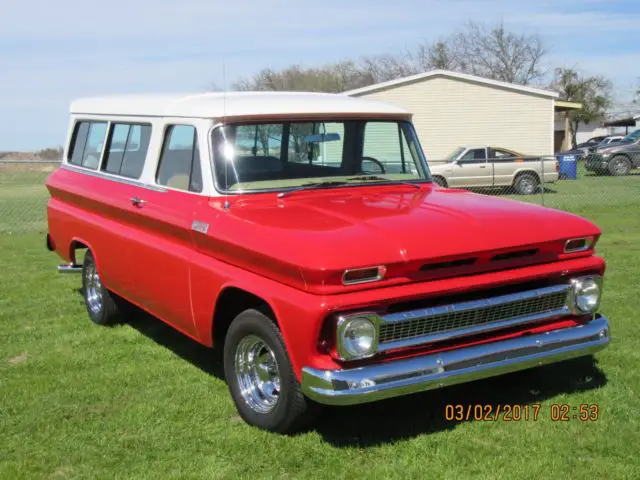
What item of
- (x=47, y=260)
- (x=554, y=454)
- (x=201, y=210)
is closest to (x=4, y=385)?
(x=201, y=210)

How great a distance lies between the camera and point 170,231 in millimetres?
5211

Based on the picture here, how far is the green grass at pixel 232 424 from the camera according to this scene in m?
4.04

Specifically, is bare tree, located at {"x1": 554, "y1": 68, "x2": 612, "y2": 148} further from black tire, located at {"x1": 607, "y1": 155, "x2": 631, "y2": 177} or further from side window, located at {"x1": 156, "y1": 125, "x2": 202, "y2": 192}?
side window, located at {"x1": 156, "y1": 125, "x2": 202, "y2": 192}

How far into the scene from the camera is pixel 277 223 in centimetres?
434

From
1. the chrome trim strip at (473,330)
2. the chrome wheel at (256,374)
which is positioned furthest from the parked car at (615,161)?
the chrome wheel at (256,374)

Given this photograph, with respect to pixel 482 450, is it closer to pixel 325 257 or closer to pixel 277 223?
pixel 325 257

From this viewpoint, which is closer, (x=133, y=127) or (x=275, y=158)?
(x=275, y=158)

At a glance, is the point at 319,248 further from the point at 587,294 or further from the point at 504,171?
the point at 504,171

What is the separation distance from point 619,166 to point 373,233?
77.4 feet

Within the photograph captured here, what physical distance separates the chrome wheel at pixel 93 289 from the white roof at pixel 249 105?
1.55m

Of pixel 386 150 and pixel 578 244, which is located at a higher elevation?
pixel 386 150

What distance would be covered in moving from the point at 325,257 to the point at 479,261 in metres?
0.91

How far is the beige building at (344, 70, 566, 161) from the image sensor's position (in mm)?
29984

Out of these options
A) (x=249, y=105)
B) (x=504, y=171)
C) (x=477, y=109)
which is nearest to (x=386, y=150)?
(x=249, y=105)
